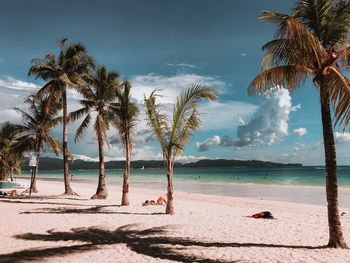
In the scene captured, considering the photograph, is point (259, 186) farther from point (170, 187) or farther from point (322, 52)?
point (322, 52)

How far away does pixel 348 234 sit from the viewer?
9992mm

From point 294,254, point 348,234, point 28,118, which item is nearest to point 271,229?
point 348,234

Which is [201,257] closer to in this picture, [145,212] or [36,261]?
[36,261]

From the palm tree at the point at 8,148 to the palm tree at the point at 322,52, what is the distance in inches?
837

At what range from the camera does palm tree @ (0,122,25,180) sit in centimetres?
2441

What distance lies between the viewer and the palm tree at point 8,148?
24.4 metres

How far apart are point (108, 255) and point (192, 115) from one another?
6755mm

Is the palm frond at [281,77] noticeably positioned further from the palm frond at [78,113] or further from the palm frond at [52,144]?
the palm frond at [52,144]

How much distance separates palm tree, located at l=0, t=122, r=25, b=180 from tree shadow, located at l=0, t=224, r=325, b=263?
16.8m


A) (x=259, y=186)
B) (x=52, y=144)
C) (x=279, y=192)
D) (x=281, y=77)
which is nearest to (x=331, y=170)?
(x=281, y=77)

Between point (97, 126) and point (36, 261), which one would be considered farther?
point (97, 126)

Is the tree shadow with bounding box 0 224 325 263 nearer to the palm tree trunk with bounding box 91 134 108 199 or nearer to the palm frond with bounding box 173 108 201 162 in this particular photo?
the palm frond with bounding box 173 108 201 162

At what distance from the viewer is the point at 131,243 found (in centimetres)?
842

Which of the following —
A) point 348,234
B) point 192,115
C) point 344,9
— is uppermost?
point 344,9
